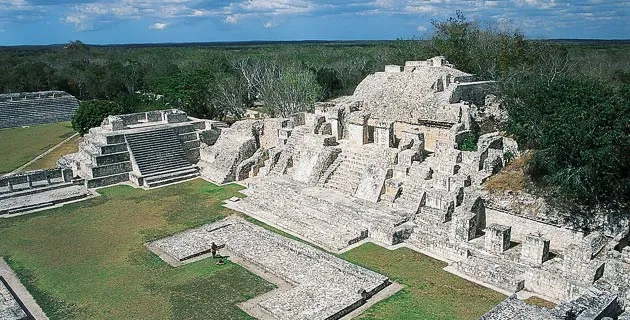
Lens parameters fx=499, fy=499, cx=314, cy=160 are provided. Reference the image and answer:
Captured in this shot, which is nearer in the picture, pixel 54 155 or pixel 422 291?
pixel 422 291

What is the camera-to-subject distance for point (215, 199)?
64.8 ft

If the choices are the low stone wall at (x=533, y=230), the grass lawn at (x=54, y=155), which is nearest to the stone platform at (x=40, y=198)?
the grass lawn at (x=54, y=155)

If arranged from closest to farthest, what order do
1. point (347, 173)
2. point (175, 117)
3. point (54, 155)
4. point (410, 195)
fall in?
point (410, 195)
point (347, 173)
point (175, 117)
point (54, 155)

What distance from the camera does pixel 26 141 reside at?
32656mm

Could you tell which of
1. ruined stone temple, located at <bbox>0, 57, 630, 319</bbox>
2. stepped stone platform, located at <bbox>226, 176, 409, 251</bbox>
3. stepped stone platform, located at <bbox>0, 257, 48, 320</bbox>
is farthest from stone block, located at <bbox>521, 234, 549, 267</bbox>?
stepped stone platform, located at <bbox>0, 257, 48, 320</bbox>

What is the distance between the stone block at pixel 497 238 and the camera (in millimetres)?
13344

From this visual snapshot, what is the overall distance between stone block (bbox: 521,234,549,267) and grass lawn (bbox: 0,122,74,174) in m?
23.6

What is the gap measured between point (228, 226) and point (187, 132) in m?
9.86

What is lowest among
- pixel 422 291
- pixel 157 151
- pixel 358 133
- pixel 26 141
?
pixel 422 291

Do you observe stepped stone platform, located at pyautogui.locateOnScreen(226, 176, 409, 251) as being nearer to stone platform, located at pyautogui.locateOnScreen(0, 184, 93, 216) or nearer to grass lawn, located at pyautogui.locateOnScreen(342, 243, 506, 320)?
grass lawn, located at pyautogui.locateOnScreen(342, 243, 506, 320)

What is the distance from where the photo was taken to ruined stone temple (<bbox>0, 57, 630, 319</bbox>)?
11828 mm

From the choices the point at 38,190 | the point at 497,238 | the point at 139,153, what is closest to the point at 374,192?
the point at 497,238

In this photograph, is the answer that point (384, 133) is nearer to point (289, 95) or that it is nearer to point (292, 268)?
point (292, 268)

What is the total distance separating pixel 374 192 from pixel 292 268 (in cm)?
526
